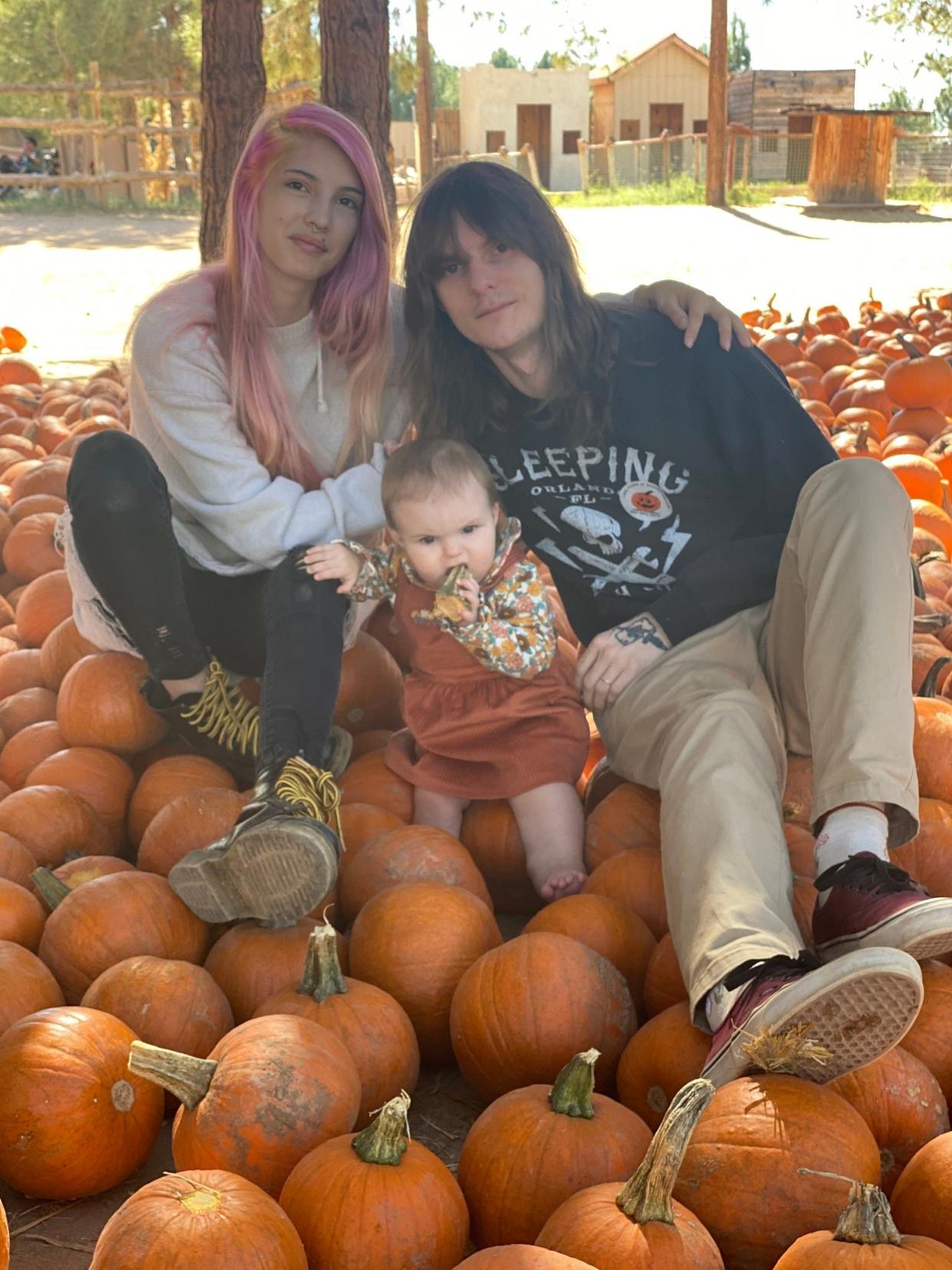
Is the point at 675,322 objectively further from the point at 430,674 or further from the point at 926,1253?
the point at 926,1253

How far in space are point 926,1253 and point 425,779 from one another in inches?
63.9

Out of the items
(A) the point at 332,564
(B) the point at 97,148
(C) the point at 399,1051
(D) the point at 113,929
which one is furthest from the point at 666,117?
(C) the point at 399,1051

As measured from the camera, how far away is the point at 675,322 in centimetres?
299

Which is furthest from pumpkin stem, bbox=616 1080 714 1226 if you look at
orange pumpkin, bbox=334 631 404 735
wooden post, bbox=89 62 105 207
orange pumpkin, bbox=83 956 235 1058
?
wooden post, bbox=89 62 105 207

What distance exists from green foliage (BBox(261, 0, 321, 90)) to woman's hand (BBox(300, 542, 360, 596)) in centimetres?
1929

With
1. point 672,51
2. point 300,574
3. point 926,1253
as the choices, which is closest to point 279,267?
point 300,574

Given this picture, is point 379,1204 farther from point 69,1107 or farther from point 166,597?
point 166,597

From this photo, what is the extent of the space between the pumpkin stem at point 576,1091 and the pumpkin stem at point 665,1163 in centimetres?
22

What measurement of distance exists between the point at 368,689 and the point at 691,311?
1268 mm

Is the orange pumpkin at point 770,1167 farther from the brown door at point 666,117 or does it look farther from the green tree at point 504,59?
the green tree at point 504,59

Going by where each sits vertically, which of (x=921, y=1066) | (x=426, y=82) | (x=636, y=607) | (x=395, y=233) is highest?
(x=426, y=82)

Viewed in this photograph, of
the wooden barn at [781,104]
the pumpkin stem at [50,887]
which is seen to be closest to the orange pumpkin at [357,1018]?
the pumpkin stem at [50,887]

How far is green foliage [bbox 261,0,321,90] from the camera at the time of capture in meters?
21.2

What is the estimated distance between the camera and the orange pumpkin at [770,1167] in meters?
1.67
